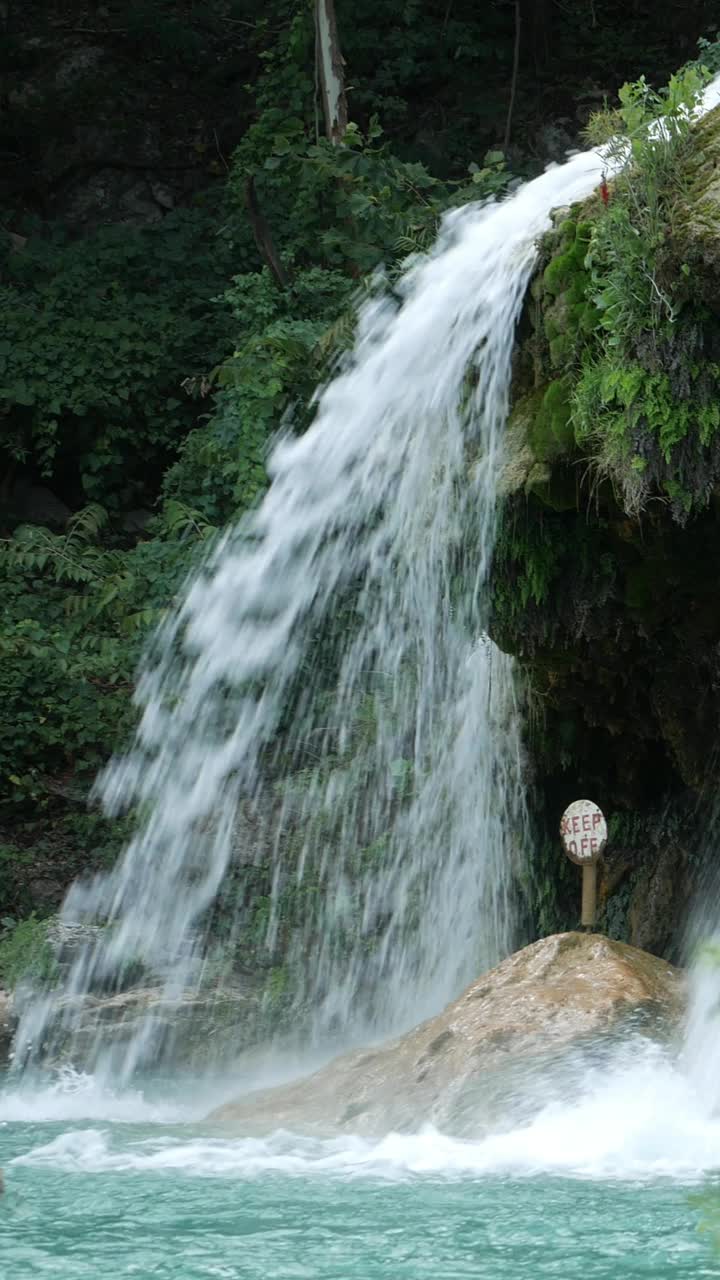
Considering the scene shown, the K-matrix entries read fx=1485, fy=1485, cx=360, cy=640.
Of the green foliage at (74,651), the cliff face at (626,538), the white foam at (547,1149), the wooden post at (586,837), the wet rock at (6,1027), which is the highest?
the green foliage at (74,651)

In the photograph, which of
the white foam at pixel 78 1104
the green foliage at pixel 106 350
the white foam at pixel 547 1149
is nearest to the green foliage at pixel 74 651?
the green foliage at pixel 106 350

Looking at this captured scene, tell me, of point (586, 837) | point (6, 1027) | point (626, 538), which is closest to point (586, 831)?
point (586, 837)

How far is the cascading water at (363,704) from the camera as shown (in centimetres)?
740

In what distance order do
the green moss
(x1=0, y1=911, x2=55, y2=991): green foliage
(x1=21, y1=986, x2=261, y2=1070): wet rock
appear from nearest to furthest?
the green moss < (x1=21, y1=986, x2=261, y2=1070): wet rock < (x1=0, y1=911, x2=55, y2=991): green foliage

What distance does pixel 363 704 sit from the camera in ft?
34.3

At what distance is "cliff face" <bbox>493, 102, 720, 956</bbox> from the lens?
5824 millimetres

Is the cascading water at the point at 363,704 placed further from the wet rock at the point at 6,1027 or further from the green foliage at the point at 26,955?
the green foliage at the point at 26,955

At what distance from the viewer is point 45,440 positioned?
13.4m

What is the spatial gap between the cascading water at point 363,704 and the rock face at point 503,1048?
1821mm

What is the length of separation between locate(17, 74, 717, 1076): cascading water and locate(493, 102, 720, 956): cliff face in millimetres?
275

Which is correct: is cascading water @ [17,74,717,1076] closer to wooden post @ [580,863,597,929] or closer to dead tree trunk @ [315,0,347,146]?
wooden post @ [580,863,597,929]

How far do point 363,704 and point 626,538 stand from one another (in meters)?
4.17

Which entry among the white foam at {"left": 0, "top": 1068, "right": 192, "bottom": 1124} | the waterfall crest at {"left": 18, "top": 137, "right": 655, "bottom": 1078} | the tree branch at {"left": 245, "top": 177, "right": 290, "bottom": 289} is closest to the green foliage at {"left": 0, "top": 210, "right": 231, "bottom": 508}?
the tree branch at {"left": 245, "top": 177, "right": 290, "bottom": 289}

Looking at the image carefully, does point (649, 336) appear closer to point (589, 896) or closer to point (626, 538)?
point (626, 538)
